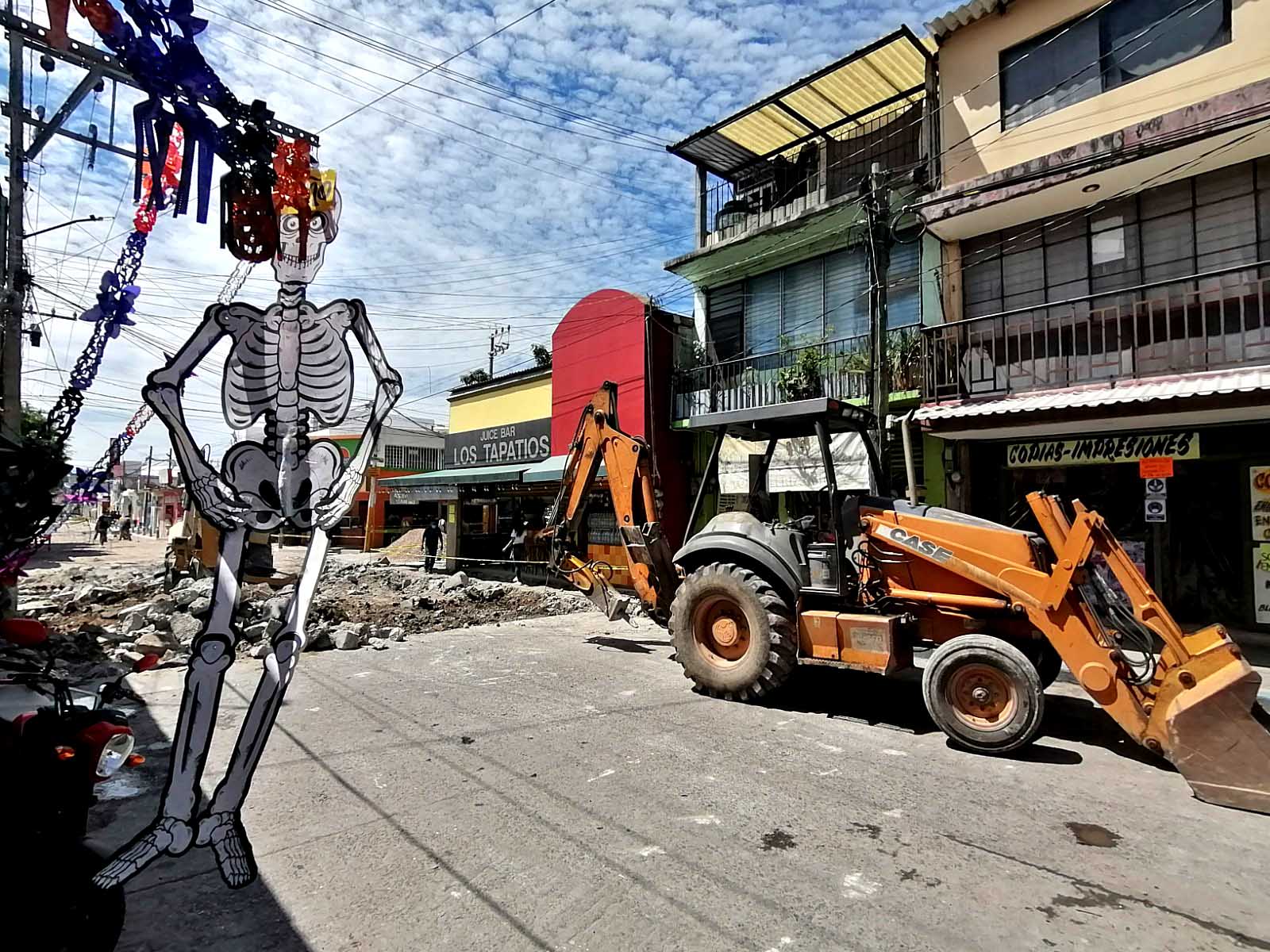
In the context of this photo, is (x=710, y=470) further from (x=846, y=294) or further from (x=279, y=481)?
(x=846, y=294)

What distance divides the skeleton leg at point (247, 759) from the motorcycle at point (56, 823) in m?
0.35

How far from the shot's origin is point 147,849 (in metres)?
2.70

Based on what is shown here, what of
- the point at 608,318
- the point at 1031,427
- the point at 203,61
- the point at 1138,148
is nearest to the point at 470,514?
the point at 608,318

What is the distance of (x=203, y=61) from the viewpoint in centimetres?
323

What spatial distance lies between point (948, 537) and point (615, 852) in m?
3.60

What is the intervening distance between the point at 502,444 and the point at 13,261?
50.3 feet

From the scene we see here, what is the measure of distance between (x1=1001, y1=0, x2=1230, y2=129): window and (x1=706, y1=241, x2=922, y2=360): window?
2.65 metres

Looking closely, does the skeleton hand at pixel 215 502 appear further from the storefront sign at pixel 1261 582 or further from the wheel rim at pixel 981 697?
the storefront sign at pixel 1261 582

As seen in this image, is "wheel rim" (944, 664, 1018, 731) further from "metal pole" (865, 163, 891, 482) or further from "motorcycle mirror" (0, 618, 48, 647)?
"motorcycle mirror" (0, 618, 48, 647)

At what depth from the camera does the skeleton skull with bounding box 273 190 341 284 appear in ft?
10.4

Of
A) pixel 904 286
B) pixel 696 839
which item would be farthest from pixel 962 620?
pixel 904 286

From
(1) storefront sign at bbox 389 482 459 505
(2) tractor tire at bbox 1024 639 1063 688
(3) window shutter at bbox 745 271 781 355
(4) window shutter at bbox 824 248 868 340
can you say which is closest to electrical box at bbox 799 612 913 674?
(2) tractor tire at bbox 1024 639 1063 688

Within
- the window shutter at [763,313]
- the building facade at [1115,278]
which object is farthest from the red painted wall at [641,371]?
the building facade at [1115,278]

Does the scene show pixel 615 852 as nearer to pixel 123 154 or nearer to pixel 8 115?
pixel 123 154
